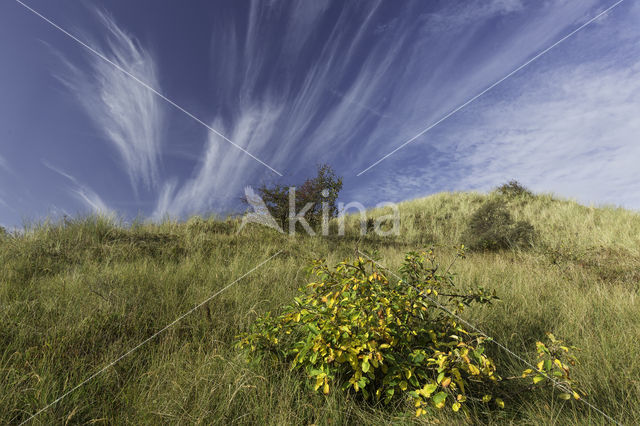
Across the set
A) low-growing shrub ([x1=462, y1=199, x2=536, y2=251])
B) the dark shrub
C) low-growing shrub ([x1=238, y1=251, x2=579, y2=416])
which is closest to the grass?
low-growing shrub ([x1=238, y1=251, x2=579, y2=416])

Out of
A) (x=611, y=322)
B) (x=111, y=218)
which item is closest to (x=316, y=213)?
(x=111, y=218)

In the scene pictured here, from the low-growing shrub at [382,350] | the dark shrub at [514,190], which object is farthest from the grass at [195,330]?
the dark shrub at [514,190]

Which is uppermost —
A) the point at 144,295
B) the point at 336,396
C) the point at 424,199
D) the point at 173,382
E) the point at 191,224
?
the point at 424,199

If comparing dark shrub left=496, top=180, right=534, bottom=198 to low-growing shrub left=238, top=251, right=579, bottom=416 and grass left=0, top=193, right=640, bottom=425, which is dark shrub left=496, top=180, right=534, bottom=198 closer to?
grass left=0, top=193, right=640, bottom=425

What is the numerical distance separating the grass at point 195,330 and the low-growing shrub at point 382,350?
20 centimetres

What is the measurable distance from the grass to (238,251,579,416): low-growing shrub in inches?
8.1

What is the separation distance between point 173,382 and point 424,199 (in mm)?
20252

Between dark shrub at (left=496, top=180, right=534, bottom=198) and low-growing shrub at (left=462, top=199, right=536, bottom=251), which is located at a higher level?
dark shrub at (left=496, top=180, right=534, bottom=198)

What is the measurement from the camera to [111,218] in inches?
351

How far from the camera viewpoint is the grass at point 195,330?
7.79 ft

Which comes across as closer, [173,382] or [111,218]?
[173,382]

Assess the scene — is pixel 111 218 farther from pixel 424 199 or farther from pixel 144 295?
pixel 424 199

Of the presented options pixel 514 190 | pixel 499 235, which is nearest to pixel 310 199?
pixel 499 235

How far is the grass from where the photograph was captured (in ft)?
7.79
